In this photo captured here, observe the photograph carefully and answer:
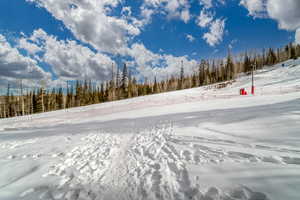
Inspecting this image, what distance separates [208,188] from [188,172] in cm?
63

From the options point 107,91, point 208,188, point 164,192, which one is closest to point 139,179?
point 164,192

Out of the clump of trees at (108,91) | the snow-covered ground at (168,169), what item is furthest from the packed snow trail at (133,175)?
the clump of trees at (108,91)

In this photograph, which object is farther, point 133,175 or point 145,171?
point 145,171

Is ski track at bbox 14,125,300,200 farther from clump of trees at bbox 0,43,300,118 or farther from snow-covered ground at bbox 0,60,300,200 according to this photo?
clump of trees at bbox 0,43,300,118

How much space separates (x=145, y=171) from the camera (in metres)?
3.38

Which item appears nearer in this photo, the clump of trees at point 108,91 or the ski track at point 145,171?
the ski track at point 145,171

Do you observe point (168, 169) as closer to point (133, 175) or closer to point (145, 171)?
point (145, 171)

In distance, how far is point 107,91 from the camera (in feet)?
186

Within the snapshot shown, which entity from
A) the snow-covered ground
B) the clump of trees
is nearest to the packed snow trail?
the snow-covered ground

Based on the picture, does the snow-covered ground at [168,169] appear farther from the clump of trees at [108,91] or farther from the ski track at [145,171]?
the clump of trees at [108,91]

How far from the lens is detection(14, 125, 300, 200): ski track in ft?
8.23

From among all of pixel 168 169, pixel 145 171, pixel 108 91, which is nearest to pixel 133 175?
pixel 145 171

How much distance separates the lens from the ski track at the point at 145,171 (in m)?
2.51

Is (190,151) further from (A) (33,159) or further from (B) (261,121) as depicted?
(A) (33,159)
